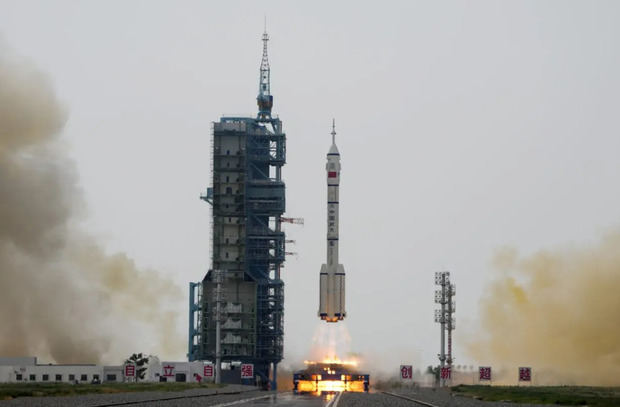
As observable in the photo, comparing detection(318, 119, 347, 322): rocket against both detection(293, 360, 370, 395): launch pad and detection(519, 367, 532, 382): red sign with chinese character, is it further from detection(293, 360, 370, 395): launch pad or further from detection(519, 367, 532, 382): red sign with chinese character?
detection(519, 367, 532, 382): red sign with chinese character

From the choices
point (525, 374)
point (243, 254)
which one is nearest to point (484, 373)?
point (525, 374)

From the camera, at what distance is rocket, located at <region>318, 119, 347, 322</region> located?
495ft

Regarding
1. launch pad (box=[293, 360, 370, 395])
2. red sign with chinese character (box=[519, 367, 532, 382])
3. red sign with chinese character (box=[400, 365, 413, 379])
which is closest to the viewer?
red sign with chinese character (box=[519, 367, 532, 382])

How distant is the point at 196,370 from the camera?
168 metres

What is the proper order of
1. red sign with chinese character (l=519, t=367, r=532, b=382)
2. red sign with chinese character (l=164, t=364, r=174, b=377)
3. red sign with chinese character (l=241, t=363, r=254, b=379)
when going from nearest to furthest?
red sign with chinese character (l=519, t=367, r=532, b=382) → red sign with chinese character (l=241, t=363, r=254, b=379) → red sign with chinese character (l=164, t=364, r=174, b=377)

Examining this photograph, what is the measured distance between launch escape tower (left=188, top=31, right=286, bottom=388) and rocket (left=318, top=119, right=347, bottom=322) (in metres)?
20.9

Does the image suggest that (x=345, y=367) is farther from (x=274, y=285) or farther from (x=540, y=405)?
(x=540, y=405)

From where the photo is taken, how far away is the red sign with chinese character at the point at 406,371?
15700cm

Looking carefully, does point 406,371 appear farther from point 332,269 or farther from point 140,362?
point 140,362

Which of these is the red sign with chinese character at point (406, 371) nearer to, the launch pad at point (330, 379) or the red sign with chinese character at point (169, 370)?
the launch pad at point (330, 379)

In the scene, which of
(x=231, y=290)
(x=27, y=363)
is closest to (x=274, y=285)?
(x=231, y=290)

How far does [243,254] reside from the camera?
173 metres

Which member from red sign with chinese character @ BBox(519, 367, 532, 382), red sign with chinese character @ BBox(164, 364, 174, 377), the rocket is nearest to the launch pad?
the rocket

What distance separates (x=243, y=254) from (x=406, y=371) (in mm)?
30097
